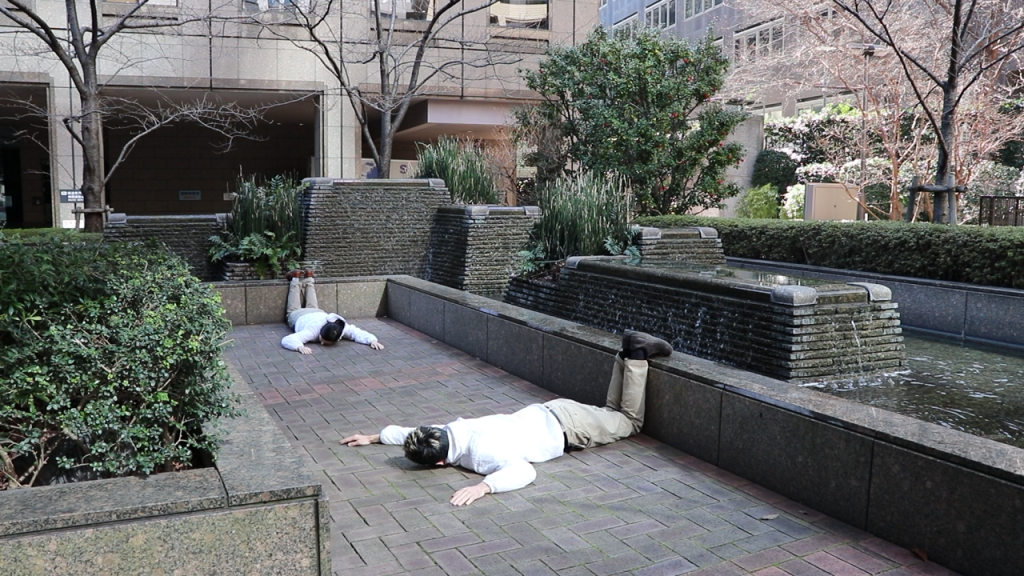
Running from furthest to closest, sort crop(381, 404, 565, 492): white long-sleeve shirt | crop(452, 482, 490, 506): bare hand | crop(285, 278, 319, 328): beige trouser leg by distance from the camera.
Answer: crop(285, 278, 319, 328): beige trouser leg, crop(381, 404, 565, 492): white long-sleeve shirt, crop(452, 482, 490, 506): bare hand

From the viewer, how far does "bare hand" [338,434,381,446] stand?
530cm

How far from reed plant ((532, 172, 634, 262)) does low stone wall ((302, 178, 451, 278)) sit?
6.26 feet

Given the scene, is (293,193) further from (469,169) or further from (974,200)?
(974,200)

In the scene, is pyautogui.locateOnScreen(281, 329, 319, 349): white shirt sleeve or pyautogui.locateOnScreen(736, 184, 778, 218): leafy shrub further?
pyautogui.locateOnScreen(736, 184, 778, 218): leafy shrub

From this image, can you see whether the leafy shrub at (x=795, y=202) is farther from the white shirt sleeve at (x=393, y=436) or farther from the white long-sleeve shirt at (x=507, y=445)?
the white shirt sleeve at (x=393, y=436)

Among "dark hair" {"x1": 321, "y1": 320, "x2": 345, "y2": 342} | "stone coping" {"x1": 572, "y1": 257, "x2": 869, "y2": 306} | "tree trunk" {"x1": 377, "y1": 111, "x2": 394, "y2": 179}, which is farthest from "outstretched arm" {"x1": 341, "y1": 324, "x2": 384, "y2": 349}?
"tree trunk" {"x1": 377, "y1": 111, "x2": 394, "y2": 179}

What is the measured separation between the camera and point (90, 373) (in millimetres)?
3252

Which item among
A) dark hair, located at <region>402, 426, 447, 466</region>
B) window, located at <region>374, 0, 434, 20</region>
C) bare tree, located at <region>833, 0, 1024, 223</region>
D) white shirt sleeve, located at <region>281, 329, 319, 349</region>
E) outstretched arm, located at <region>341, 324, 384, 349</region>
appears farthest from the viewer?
window, located at <region>374, 0, 434, 20</region>

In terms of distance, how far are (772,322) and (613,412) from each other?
4.75ft

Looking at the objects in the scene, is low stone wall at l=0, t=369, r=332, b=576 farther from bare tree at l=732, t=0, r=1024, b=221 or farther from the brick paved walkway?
bare tree at l=732, t=0, r=1024, b=221

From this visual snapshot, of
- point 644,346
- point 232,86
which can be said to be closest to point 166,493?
point 644,346

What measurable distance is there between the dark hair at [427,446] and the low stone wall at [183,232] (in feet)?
25.7

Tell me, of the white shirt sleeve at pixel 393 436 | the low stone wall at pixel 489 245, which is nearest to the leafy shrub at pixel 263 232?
the low stone wall at pixel 489 245

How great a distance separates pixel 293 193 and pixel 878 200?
17.1 meters
